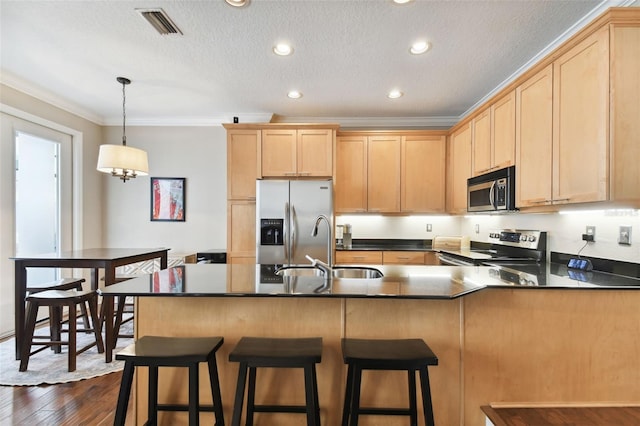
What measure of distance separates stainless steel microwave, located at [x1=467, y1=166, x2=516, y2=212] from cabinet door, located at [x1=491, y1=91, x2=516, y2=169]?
92 millimetres

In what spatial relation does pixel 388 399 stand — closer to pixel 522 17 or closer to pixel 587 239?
pixel 587 239

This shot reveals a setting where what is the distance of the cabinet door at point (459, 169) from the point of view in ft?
11.4

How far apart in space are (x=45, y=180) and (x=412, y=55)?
167 inches

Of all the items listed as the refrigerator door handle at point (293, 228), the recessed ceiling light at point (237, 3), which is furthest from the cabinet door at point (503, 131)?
the recessed ceiling light at point (237, 3)

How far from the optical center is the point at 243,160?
3832 mm

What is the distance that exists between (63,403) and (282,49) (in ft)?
9.81

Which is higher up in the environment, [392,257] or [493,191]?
[493,191]

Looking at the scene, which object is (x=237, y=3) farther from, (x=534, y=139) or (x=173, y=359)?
(x=534, y=139)

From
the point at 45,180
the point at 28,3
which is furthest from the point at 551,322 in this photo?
the point at 45,180

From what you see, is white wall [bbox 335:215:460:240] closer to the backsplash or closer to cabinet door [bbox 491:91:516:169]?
the backsplash

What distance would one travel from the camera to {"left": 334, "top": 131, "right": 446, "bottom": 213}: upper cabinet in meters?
4.00

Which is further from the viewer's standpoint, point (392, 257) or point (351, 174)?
point (351, 174)

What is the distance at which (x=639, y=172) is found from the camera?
5.42 ft

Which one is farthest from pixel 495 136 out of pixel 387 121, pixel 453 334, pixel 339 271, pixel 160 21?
pixel 160 21
